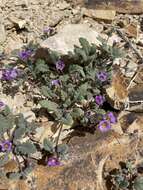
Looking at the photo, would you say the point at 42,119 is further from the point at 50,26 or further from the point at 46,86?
the point at 50,26

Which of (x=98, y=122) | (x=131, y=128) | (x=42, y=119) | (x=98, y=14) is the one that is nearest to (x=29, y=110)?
(x=42, y=119)

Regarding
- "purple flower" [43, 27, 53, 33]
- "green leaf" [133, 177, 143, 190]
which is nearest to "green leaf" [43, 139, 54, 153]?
"green leaf" [133, 177, 143, 190]

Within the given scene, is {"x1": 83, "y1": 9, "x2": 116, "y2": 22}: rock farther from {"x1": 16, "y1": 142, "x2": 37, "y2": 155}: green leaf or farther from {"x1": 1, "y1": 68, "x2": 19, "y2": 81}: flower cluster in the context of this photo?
{"x1": 16, "y1": 142, "x2": 37, "y2": 155}: green leaf

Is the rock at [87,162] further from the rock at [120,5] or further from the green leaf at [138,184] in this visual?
the rock at [120,5]

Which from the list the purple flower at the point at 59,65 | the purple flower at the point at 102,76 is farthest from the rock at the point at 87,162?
the purple flower at the point at 59,65

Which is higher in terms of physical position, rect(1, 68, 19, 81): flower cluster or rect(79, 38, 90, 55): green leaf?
rect(79, 38, 90, 55): green leaf

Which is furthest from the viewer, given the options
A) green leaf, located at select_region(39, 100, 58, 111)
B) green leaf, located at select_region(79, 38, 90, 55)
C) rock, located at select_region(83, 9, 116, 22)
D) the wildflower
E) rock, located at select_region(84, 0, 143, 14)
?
rock, located at select_region(84, 0, 143, 14)
